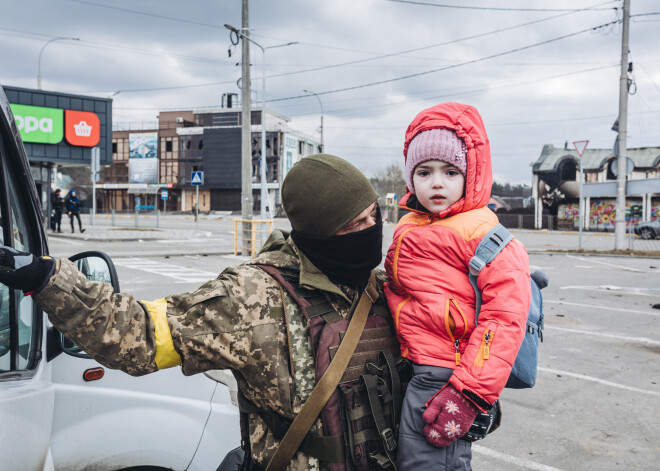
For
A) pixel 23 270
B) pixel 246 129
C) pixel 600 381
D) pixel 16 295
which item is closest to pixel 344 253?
pixel 23 270

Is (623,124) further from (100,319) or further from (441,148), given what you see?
(100,319)

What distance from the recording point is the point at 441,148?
6.82 feet

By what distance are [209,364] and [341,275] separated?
19.2 inches

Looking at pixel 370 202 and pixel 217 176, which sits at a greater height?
pixel 217 176

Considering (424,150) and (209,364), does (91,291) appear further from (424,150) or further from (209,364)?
(424,150)

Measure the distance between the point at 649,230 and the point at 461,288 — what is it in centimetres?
3107

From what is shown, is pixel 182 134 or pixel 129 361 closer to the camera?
pixel 129 361

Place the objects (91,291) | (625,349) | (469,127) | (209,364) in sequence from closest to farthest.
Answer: (91,291) → (209,364) → (469,127) → (625,349)

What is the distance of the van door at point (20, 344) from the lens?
1531 mm

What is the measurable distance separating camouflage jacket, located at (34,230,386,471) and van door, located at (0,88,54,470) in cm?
36

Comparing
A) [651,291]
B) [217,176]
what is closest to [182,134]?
[217,176]

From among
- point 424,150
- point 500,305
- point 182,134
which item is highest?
point 182,134

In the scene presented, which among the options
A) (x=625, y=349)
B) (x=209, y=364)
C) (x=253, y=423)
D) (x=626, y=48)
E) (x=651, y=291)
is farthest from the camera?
(x=626, y=48)

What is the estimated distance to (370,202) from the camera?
68.9 inches
